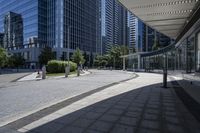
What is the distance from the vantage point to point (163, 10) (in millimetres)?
12266

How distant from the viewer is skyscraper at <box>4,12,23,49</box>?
113812mm

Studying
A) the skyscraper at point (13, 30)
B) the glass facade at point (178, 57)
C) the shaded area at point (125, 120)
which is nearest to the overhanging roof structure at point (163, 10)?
the glass facade at point (178, 57)

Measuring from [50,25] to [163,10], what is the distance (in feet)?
311

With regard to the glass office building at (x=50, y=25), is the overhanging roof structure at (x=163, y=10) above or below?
below

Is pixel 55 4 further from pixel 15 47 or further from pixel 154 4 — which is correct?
pixel 154 4

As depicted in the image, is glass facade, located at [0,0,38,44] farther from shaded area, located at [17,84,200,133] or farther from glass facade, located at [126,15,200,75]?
shaded area, located at [17,84,200,133]

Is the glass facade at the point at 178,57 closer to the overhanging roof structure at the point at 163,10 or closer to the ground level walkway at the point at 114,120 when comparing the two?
the overhanging roof structure at the point at 163,10

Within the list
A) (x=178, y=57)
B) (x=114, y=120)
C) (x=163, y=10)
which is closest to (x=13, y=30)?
(x=178, y=57)

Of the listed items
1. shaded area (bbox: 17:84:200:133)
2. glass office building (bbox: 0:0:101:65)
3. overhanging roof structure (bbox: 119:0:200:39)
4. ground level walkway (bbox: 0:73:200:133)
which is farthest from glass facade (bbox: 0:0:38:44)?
shaded area (bbox: 17:84:200:133)

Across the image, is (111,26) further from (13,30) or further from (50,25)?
(50,25)

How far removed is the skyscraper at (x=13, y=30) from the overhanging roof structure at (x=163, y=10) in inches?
4143

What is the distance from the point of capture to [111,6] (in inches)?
7116

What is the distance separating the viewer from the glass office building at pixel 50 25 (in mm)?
99438

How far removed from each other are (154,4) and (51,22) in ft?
314
